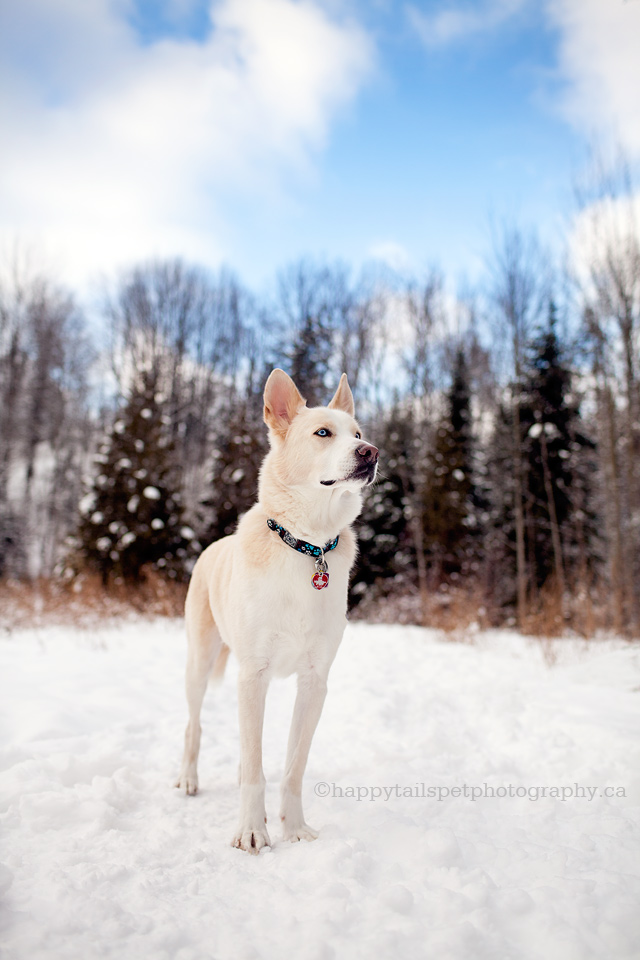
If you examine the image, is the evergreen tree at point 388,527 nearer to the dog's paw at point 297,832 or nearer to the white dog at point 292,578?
the white dog at point 292,578

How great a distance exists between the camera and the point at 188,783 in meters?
3.00

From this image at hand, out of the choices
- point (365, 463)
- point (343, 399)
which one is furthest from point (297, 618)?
point (343, 399)

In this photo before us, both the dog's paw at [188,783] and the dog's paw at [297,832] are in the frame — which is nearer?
the dog's paw at [297,832]

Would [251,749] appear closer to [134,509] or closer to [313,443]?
[313,443]

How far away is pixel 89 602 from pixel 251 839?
8723 mm

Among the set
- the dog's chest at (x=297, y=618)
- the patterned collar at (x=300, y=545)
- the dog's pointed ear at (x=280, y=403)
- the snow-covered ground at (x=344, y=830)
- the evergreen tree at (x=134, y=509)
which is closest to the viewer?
the snow-covered ground at (x=344, y=830)

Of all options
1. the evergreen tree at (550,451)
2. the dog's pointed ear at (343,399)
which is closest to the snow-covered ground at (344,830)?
the dog's pointed ear at (343,399)

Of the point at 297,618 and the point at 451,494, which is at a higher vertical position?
the point at 451,494

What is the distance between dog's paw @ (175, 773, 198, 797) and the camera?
9.78ft

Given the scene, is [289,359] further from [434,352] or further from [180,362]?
[180,362]

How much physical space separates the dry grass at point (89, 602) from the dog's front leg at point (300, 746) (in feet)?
23.7

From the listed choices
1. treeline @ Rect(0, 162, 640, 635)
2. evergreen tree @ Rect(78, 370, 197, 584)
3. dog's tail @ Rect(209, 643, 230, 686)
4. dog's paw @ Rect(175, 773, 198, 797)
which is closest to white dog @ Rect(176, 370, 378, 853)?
dog's tail @ Rect(209, 643, 230, 686)

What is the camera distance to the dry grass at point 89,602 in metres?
9.16

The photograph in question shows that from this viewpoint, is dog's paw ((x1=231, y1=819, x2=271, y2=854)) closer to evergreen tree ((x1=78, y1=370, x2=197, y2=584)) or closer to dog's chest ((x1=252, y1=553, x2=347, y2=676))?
dog's chest ((x1=252, y1=553, x2=347, y2=676))
